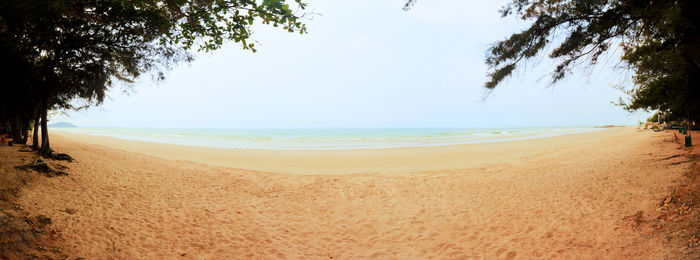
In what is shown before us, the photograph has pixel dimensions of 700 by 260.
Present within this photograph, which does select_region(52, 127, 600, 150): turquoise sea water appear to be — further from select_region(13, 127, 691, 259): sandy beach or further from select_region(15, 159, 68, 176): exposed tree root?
select_region(15, 159, 68, 176): exposed tree root

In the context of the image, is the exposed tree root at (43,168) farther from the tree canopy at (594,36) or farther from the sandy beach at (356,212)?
the tree canopy at (594,36)

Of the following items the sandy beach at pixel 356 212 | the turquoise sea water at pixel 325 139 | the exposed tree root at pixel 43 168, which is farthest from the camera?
the turquoise sea water at pixel 325 139

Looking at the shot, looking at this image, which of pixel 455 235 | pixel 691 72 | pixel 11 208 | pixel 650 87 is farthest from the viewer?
pixel 650 87

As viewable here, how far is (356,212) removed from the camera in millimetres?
7508

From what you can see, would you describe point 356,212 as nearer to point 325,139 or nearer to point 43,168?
point 43,168

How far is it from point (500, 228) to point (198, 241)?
6.16 metres

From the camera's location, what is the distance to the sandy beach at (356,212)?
16.3 feet

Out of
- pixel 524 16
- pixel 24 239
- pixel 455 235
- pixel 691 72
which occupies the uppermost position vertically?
pixel 524 16

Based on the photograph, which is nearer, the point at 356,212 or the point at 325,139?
the point at 356,212

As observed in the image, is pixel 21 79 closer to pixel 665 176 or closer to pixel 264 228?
pixel 264 228

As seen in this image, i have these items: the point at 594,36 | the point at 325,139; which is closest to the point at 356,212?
the point at 594,36

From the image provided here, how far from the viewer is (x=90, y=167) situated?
29.7 feet

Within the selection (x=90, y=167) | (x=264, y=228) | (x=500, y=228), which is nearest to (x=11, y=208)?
(x=264, y=228)

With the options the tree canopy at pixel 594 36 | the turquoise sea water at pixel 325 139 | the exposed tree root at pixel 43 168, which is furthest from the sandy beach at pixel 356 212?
the turquoise sea water at pixel 325 139
